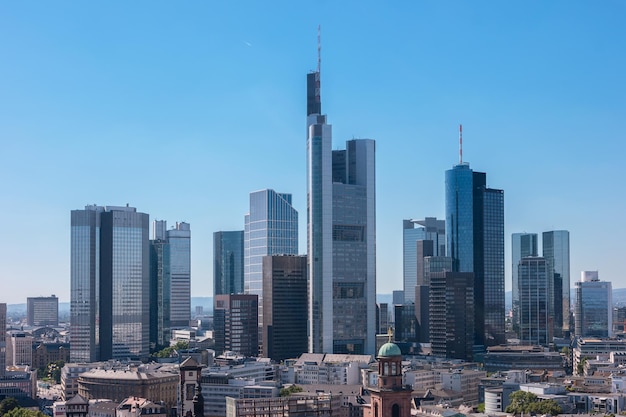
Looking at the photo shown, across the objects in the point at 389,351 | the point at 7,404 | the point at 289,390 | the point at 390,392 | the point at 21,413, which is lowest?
the point at 7,404

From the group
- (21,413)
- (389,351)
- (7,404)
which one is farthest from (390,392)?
(7,404)

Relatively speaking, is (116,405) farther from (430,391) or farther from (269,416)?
(430,391)

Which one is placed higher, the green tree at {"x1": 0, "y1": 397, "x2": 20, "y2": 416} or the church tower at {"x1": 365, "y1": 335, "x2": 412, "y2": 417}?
the church tower at {"x1": 365, "y1": 335, "x2": 412, "y2": 417}

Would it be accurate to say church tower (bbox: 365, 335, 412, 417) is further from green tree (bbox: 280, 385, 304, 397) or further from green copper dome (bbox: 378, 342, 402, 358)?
green tree (bbox: 280, 385, 304, 397)

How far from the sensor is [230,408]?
12075cm

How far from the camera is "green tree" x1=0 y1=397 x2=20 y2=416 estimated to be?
136 metres

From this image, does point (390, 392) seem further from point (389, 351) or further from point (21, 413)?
point (21, 413)

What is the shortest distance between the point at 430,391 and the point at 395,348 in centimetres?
7457

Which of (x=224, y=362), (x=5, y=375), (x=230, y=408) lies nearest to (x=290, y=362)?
(x=224, y=362)

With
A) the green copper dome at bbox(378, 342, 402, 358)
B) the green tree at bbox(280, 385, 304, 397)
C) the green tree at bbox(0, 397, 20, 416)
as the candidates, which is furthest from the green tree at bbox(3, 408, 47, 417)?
the green copper dome at bbox(378, 342, 402, 358)

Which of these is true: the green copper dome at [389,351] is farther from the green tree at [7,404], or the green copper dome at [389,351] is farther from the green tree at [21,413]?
the green tree at [7,404]

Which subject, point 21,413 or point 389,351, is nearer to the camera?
point 389,351

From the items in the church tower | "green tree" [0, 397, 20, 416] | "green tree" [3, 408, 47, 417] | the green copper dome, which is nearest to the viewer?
the church tower

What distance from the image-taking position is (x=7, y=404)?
139500 mm
